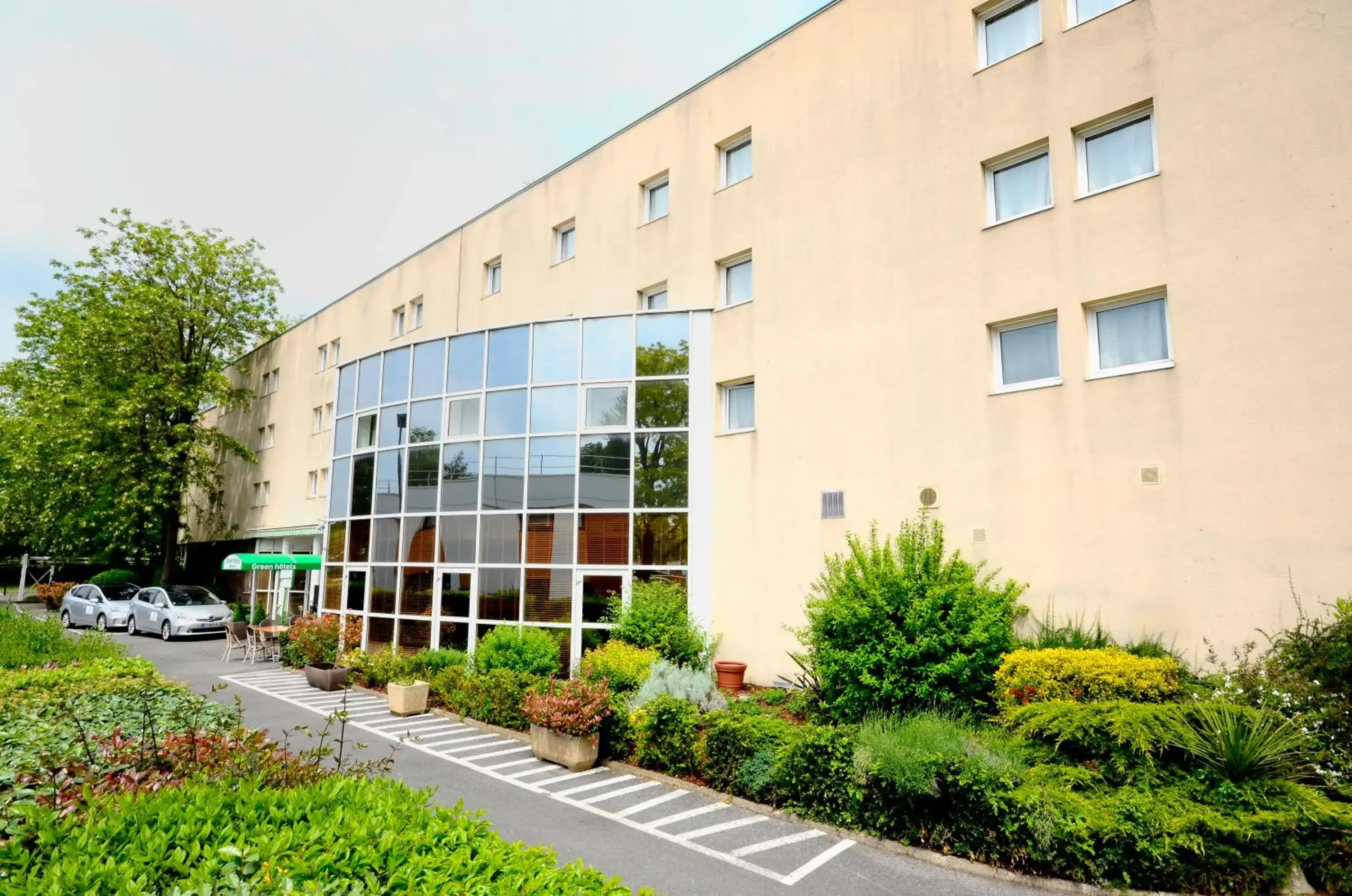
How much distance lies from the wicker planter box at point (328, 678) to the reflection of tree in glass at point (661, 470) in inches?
299

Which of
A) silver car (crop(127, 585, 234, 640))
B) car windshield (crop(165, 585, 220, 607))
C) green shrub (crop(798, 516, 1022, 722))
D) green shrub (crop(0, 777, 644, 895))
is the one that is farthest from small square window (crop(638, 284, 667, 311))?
car windshield (crop(165, 585, 220, 607))

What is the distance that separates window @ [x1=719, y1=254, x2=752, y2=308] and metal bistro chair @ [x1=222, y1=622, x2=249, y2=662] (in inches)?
643

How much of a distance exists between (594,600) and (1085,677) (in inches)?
359

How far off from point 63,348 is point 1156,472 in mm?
37867

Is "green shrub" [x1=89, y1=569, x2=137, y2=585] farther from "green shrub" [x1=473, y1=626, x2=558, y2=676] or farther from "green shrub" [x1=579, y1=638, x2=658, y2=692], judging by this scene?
"green shrub" [x1=579, y1=638, x2=658, y2=692]

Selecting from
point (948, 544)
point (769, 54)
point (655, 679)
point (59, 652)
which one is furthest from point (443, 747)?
point (769, 54)

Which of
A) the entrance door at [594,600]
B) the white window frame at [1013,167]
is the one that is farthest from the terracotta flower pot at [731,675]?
the white window frame at [1013,167]

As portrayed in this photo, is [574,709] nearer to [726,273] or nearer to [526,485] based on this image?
[526,485]

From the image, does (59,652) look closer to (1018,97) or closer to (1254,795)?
(1254,795)

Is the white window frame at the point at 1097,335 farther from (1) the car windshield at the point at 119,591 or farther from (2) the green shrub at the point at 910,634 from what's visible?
(1) the car windshield at the point at 119,591

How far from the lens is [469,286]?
2211cm

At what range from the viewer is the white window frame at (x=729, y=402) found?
49.1 feet

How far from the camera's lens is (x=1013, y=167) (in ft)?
39.2

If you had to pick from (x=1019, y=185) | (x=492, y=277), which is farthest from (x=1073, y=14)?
(x=492, y=277)
